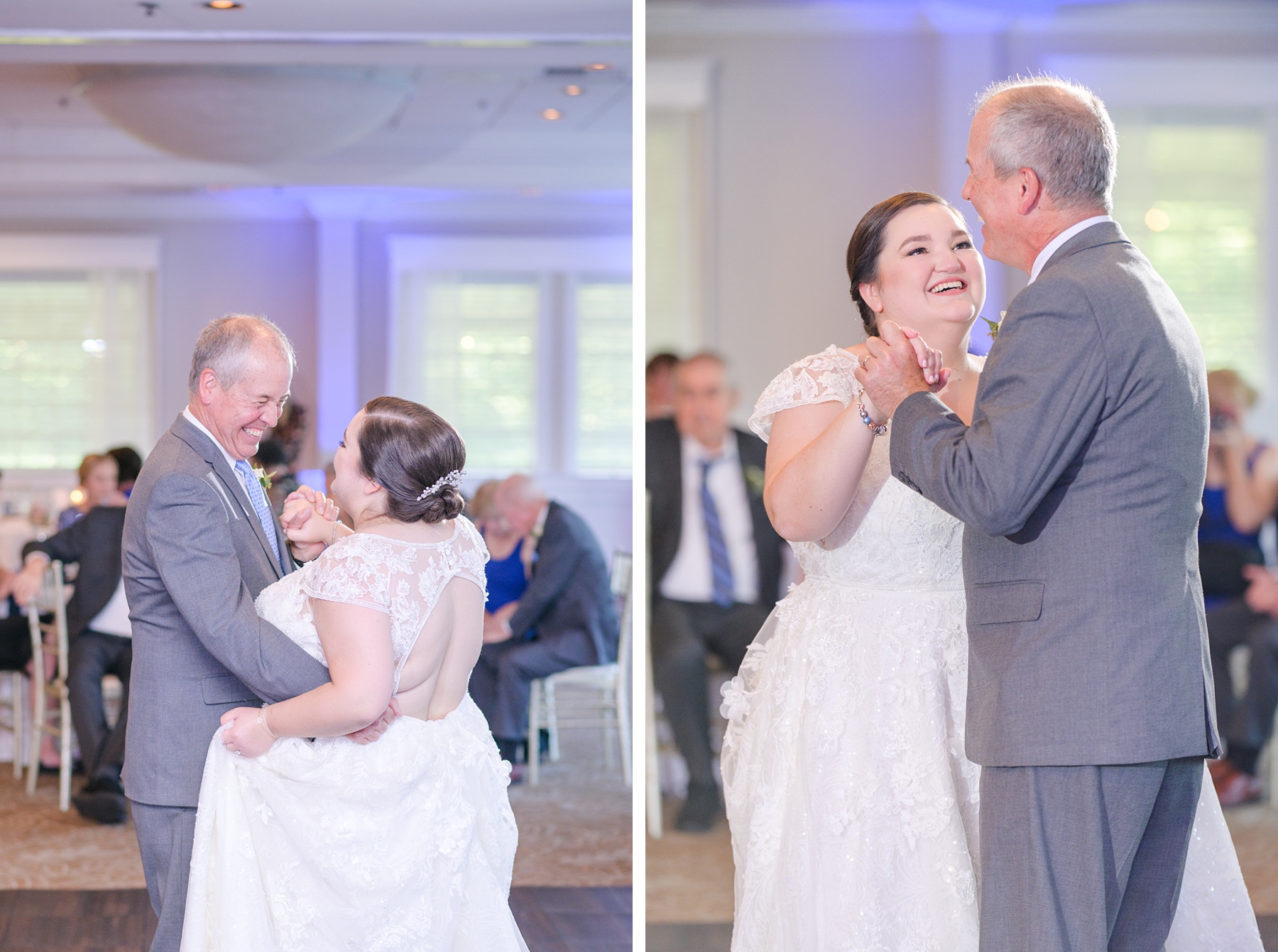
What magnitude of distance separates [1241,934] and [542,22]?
439 cm

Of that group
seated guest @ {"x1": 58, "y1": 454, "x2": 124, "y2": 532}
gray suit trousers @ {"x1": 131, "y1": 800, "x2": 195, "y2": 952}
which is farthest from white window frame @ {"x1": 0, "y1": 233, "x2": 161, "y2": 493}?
gray suit trousers @ {"x1": 131, "y1": 800, "x2": 195, "y2": 952}

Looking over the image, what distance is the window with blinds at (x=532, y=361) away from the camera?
10.4 m

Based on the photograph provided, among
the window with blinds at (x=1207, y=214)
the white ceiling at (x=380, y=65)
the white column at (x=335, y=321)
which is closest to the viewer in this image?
the white ceiling at (x=380, y=65)

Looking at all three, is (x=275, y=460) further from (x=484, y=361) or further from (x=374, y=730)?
(x=484, y=361)

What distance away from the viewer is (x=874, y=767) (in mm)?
2166

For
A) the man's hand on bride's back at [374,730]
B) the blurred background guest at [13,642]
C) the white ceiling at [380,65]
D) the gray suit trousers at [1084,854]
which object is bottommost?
the blurred background guest at [13,642]

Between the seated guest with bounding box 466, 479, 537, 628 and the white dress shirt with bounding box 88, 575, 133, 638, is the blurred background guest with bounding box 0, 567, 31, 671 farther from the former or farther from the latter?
the seated guest with bounding box 466, 479, 537, 628

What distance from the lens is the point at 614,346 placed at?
34.5ft

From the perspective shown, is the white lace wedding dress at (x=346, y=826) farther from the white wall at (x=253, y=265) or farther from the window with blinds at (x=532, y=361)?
the window with blinds at (x=532, y=361)

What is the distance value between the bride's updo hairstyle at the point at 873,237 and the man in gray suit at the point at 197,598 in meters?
1.09

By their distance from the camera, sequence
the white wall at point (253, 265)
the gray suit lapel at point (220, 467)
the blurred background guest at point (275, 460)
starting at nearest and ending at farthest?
the gray suit lapel at point (220, 467) → the blurred background guest at point (275, 460) → the white wall at point (253, 265)

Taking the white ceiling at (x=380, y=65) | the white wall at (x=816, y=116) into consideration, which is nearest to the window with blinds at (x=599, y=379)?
the white ceiling at (x=380, y=65)

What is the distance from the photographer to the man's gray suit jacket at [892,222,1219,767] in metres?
1.67

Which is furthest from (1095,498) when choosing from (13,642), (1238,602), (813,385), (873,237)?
(13,642)
